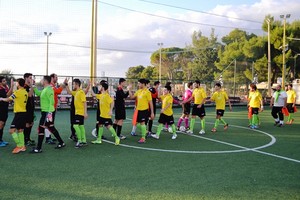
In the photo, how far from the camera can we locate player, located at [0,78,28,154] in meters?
7.86

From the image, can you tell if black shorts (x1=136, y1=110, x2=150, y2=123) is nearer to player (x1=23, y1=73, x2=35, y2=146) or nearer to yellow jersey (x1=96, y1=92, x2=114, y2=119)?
yellow jersey (x1=96, y1=92, x2=114, y2=119)

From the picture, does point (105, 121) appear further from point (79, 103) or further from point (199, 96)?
point (199, 96)

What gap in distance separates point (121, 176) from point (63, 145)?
3.36 metres

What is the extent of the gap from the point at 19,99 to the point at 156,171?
417 centimetres

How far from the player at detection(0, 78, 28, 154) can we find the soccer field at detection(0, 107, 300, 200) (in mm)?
391

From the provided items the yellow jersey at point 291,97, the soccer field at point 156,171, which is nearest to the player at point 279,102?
the yellow jersey at point 291,97

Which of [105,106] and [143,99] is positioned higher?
[143,99]

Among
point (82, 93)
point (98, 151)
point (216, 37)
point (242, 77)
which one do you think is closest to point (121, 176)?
point (98, 151)

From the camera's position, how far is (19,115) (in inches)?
312

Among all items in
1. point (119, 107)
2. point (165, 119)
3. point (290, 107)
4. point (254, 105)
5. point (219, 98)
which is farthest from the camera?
point (290, 107)

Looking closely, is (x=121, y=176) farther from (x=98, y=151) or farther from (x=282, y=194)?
(x=282, y=194)

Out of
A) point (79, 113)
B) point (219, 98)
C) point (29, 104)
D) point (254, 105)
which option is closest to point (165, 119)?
point (79, 113)

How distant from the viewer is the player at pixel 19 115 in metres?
7.86

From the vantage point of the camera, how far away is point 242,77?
53000mm
